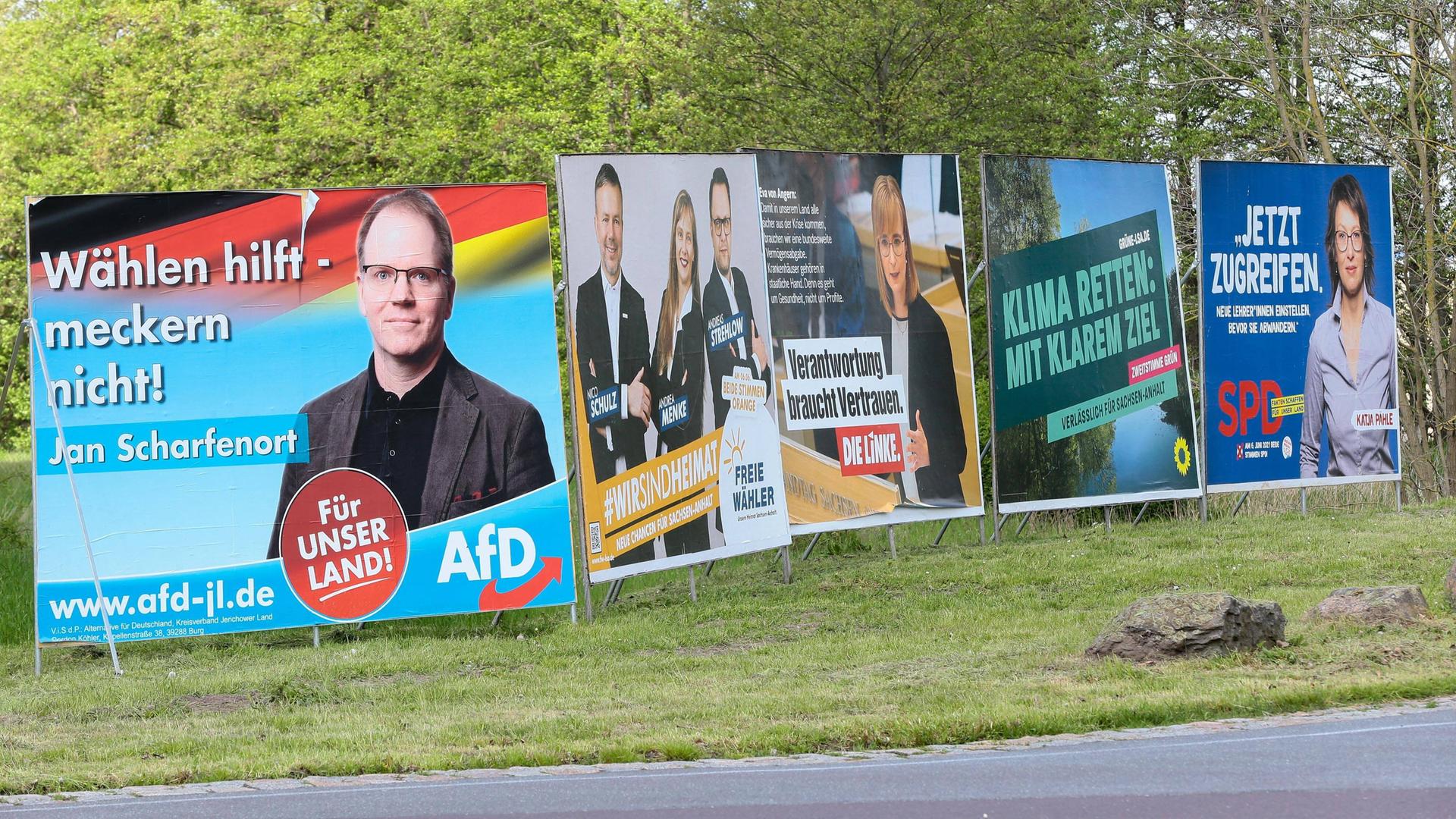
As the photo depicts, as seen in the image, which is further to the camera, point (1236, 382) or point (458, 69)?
point (458, 69)

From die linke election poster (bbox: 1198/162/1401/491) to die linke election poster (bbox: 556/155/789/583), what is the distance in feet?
20.9

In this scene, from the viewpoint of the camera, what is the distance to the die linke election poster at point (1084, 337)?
18.5 metres

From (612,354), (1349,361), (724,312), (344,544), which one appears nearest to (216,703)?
(344,544)

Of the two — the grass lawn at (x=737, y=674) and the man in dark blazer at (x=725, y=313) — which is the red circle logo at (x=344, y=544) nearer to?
the grass lawn at (x=737, y=674)

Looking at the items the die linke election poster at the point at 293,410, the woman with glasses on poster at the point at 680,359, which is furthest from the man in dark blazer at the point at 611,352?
→ the die linke election poster at the point at 293,410

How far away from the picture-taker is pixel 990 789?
25.9 feet

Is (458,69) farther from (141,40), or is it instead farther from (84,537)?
(84,537)

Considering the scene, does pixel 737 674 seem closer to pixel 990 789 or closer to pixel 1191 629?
pixel 1191 629

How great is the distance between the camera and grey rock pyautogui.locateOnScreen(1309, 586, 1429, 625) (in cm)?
1205

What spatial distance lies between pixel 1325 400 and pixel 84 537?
571 inches

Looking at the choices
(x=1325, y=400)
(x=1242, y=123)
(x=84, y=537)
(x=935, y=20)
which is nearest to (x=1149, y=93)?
(x=1242, y=123)

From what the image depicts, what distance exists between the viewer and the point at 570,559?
1427cm

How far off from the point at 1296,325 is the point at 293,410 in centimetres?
1246

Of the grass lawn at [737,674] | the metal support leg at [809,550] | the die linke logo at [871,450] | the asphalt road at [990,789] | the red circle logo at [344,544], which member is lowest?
the asphalt road at [990,789]
